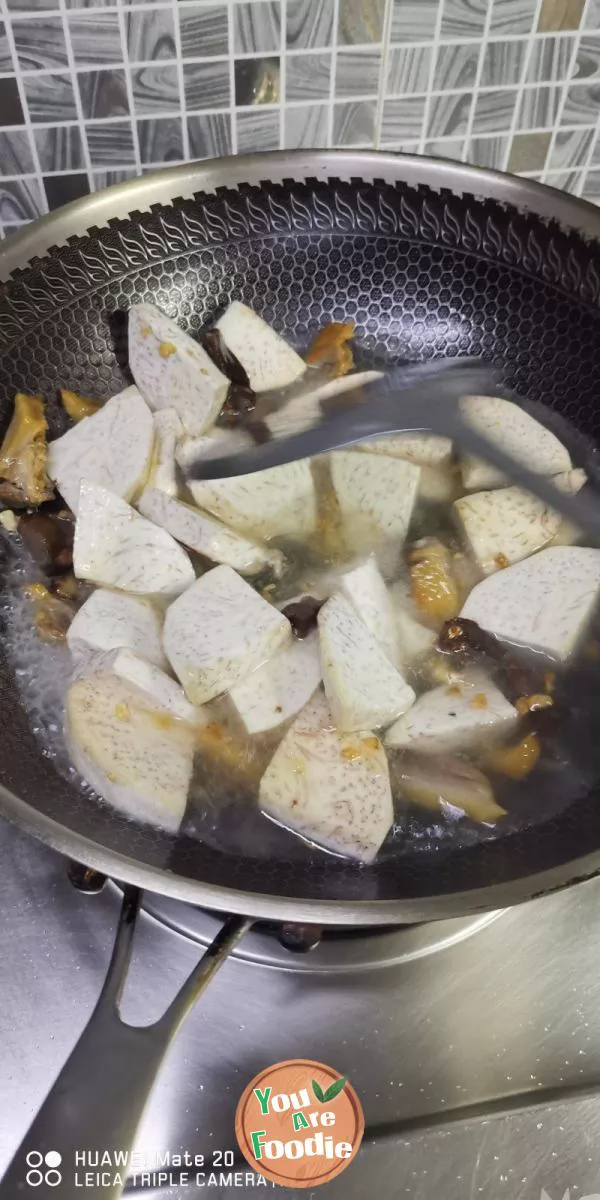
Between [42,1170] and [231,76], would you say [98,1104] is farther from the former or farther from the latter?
[231,76]

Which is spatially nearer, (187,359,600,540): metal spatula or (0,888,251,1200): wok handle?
(0,888,251,1200): wok handle

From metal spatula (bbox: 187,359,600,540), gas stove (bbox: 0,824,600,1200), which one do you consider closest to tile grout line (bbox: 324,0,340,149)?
metal spatula (bbox: 187,359,600,540)

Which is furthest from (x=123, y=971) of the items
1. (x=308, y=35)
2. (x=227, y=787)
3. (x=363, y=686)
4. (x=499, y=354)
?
(x=308, y=35)

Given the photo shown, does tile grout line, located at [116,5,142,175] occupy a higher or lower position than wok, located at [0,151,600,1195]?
higher

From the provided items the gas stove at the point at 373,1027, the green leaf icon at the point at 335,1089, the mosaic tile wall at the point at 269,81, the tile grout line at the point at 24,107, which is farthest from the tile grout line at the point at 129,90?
the green leaf icon at the point at 335,1089

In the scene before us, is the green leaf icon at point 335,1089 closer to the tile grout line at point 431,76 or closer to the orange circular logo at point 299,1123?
the orange circular logo at point 299,1123

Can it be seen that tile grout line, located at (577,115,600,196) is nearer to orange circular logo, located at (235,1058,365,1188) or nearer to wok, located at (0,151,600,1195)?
wok, located at (0,151,600,1195)

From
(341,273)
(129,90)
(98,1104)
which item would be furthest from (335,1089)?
(129,90)

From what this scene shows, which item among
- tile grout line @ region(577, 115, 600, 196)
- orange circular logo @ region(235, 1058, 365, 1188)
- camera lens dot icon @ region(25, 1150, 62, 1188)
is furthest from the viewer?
tile grout line @ region(577, 115, 600, 196)
